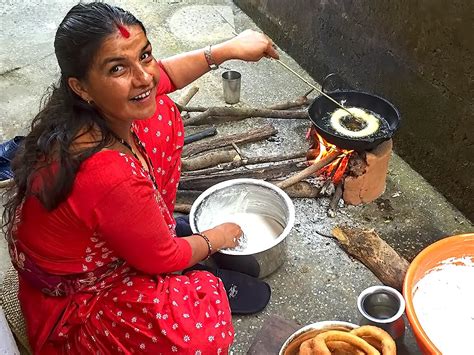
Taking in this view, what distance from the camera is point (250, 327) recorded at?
268cm

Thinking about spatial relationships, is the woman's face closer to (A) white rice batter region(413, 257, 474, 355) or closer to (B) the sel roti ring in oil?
(A) white rice batter region(413, 257, 474, 355)

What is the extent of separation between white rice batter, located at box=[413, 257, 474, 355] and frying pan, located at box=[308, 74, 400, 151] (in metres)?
0.91

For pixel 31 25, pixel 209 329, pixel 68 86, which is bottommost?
pixel 31 25

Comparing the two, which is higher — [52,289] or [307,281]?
[52,289]

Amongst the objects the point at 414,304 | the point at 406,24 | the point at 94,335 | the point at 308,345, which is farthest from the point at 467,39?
the point at 94,335

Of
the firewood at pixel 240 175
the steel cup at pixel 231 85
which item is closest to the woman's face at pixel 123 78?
the firewood at pixel 240 175

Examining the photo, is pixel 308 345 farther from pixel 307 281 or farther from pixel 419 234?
pixel 419 234

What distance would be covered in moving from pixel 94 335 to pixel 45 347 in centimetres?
26

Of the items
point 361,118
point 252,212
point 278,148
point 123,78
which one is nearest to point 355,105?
point 361,118

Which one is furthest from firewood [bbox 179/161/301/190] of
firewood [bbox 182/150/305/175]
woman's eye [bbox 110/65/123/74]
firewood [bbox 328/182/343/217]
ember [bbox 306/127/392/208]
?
woman's eye [bbox 110/65/123/74]

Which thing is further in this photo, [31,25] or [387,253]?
[31,25]

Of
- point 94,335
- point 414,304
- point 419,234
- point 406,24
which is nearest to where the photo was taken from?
point 94,335

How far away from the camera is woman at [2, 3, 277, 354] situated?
1.79 metres

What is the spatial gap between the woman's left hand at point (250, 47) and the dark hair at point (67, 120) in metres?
0.86
